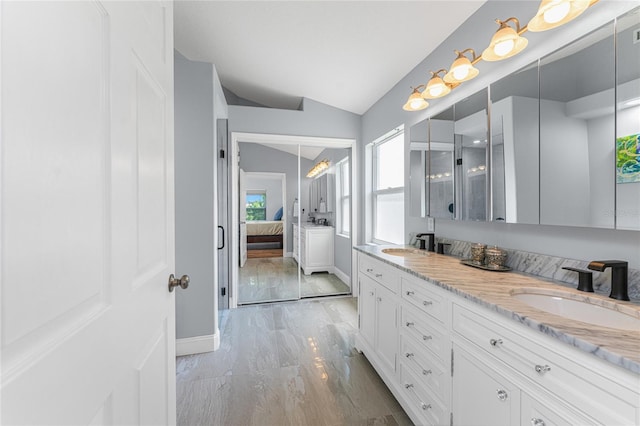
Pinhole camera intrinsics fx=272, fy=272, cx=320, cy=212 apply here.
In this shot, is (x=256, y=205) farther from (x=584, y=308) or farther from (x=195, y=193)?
(x=584, y=308)

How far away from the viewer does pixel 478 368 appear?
3.71 ft

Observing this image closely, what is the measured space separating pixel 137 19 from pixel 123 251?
639mm

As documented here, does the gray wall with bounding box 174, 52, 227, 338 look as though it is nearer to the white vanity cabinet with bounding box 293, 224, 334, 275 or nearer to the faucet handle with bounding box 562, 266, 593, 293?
the white vanity cabinet with bounding box 293, 224, 334, 275

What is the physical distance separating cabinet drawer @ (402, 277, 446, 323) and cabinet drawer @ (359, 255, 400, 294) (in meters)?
0.11

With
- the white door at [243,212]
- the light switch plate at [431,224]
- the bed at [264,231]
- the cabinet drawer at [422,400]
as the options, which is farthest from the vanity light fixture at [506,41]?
the bed at [264,231]

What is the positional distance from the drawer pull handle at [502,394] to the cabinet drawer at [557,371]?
4.4 inches

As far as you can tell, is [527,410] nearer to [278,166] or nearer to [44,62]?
[44,62]

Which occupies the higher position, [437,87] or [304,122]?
[304,122]

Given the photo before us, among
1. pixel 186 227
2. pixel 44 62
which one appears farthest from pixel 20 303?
pixel 186 227

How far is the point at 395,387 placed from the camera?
1.77 m

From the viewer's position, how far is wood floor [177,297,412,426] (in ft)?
5.53

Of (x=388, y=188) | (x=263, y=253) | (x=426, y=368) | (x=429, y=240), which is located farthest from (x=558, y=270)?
(x=263, y=253)

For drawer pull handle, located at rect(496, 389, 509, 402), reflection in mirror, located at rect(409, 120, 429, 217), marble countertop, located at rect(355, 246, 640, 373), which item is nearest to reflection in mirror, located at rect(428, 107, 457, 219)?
reflection in mirror, located at rect(409, 120, 429, 217)

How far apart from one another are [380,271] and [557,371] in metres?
1.21
